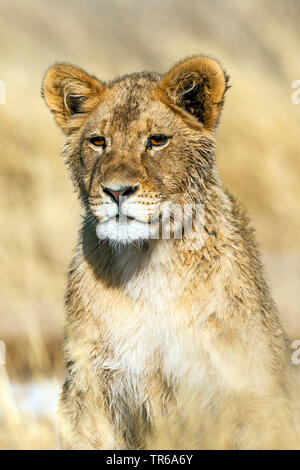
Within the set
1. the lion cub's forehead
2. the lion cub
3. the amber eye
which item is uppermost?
the lion cub's forehead

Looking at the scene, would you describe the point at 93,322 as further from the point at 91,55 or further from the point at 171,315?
the point at 91,55

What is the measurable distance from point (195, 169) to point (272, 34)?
6185mm

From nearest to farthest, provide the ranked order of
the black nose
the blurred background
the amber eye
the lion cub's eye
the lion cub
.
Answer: the black nose → the lion cub → the lion cub's eye → the amber eye → the blurred background

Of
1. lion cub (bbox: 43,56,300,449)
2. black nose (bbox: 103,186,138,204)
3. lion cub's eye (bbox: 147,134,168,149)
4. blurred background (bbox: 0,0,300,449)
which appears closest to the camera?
black nose (bbox: 103,186,138,204)

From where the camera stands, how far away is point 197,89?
18.1 feet

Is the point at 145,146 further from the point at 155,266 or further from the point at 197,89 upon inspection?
the point at 155,266

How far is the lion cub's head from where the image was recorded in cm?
514

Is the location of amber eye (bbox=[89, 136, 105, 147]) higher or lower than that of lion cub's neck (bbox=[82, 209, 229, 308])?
higher

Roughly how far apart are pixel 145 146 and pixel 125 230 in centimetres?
53

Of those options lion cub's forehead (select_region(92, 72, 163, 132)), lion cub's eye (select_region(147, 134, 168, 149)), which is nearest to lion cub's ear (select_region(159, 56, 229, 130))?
lion cub's forehead (select_region(92, 72, 163, 132))

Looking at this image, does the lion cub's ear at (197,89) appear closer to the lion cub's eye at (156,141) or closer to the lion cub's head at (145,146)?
the lion cub's head at (145,146)

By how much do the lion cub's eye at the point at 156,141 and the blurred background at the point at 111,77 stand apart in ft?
12.2

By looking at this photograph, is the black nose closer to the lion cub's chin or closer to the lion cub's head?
the lion cub's head
